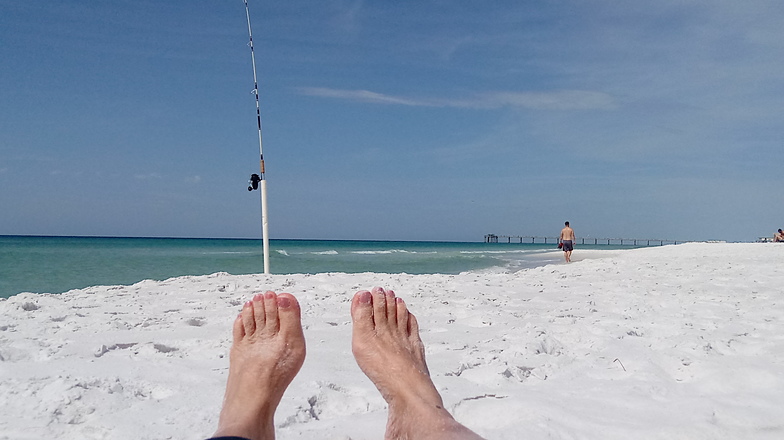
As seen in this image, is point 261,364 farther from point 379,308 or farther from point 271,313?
point 379,308

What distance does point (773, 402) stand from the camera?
1460 mm

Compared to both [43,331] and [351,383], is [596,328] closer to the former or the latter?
[351,383]

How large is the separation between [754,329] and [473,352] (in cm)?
131

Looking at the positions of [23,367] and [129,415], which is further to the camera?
[23,367]

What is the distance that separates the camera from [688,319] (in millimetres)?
2574

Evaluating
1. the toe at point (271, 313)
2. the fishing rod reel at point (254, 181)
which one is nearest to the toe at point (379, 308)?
the toe at point (271, 313)

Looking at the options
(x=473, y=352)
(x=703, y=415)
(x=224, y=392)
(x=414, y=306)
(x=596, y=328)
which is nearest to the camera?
(x=703, y=415)

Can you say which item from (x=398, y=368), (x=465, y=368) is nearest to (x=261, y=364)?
(x=398, y=368)

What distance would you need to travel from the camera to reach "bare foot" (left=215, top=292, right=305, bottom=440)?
127 centimetres

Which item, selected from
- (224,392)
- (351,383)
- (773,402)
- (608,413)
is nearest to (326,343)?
(351,383)

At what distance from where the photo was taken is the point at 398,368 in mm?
1552

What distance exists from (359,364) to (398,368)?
16 centimetres

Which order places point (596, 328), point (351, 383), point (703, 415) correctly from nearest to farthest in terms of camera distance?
point (703, 415), point (351, 383), point (596, 328)

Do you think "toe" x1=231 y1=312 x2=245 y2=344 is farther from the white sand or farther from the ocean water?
Answer: the ocean water
